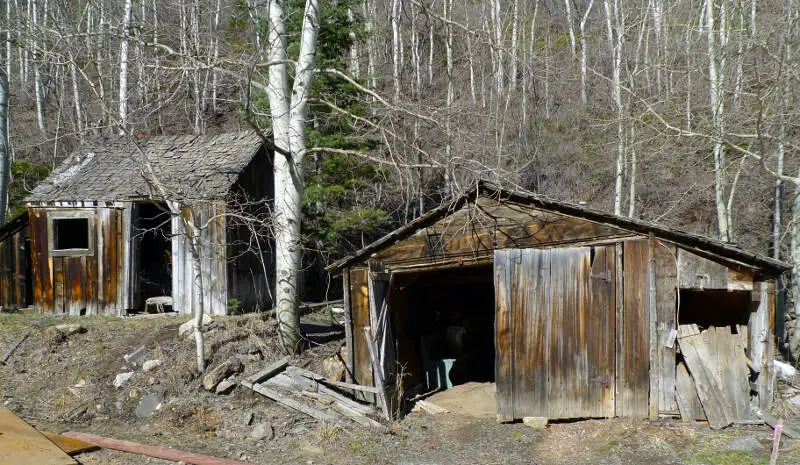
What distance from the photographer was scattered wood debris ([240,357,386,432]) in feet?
31.0

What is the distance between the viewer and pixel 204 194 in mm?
13883

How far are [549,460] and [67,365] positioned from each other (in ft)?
29.0

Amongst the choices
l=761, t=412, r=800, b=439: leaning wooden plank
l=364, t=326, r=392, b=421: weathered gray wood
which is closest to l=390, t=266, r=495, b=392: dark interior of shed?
l=364, t=326, r=392, b=421: weathered gray wood

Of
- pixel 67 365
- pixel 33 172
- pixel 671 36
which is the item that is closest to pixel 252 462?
pixel 67 365

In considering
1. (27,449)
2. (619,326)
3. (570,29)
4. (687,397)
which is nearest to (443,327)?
(619,326)

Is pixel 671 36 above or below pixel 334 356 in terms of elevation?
above

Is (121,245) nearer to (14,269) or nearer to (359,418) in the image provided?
(14,269)

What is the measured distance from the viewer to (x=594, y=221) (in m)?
9.05

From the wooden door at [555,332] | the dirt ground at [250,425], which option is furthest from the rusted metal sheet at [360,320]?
the wooden door at [555,332]

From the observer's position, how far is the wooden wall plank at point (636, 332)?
28.8ft

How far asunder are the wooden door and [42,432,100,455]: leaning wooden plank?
5824 millimetres

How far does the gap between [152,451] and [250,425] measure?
5.06 ft

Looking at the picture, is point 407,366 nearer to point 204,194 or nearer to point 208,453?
point 208,453

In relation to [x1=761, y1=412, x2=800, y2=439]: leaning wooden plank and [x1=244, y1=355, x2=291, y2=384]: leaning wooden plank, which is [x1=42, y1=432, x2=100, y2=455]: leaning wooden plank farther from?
[x1=761, y1=412, x2=800, y2=439]: leaning wooden plank
